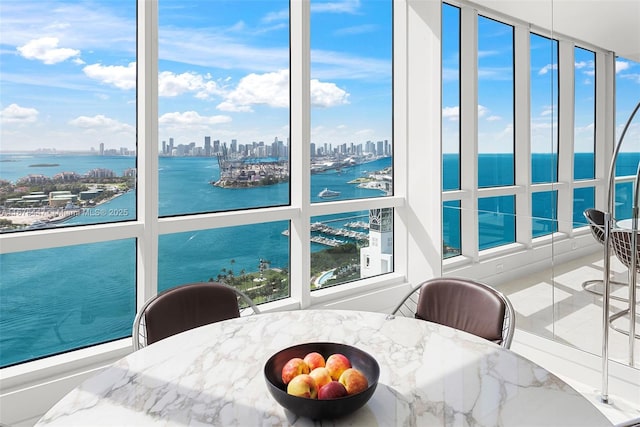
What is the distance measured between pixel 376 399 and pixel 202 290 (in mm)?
1184

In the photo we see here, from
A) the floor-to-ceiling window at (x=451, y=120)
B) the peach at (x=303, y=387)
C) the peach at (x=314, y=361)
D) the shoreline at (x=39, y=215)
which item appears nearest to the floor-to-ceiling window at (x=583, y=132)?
the floor-to-ceiling window at (x=451, y=120)

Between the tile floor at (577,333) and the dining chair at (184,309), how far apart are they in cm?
209

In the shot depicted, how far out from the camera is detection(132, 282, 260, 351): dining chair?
2.00m

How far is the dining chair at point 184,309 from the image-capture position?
200 cm

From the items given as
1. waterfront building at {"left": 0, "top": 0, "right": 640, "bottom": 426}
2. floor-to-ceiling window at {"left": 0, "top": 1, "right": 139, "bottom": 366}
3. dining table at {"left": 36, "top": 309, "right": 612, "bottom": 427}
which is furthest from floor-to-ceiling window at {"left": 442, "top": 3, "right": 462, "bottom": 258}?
floor-to-ceiling window at {"left": 0, "top": 1, "right": 139, "bottom": 366}

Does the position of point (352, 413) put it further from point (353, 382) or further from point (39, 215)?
point (39, 215)

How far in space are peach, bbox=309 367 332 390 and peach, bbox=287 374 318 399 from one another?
0.02m

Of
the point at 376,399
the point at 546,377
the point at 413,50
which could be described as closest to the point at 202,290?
the point at 376,399

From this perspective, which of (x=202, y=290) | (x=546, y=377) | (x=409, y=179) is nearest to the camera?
(x=546, y=377)

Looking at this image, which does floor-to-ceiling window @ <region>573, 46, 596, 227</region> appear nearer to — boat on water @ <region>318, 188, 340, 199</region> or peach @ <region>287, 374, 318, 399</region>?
boat on water @ <region>318, 188, 340, 199</region>

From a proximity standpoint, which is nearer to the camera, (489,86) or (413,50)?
(489,86)

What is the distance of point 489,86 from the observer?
3480 millimetres

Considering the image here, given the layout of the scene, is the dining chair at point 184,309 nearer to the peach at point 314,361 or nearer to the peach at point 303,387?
→ the peach at point 314,361

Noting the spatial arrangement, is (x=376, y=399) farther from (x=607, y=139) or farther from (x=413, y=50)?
(x=413, y=50)
